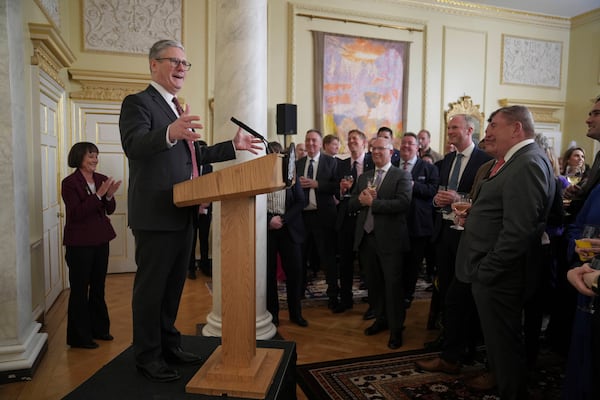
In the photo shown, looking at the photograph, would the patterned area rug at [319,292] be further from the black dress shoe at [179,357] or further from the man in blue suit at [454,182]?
the black dress shoe at [179,357]

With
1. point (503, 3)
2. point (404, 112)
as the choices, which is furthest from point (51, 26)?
point (503, 3)

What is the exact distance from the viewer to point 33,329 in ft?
10.8

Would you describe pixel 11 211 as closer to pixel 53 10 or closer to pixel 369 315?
pixel 369 315

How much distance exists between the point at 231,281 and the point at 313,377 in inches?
57.6

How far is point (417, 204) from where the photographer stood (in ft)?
14.6

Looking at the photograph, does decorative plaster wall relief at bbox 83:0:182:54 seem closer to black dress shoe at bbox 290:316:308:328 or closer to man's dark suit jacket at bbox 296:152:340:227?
man's dark suit jacket at bbox 296:152:340:227

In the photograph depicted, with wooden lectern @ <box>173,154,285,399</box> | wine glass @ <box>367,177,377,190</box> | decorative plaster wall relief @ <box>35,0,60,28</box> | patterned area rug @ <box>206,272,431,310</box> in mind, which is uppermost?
decorative plaster wall relief @ <box>35,0,60,28</box>

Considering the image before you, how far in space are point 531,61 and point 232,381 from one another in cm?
914

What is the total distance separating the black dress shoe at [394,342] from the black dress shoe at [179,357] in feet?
6.15

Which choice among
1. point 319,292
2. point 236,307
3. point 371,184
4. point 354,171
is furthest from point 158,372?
point 319,292

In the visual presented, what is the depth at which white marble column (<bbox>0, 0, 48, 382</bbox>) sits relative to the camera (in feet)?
9.69

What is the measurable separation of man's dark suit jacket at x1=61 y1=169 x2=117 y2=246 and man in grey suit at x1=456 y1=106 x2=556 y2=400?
2.74 metres

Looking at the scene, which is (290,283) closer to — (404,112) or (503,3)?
(404,112)

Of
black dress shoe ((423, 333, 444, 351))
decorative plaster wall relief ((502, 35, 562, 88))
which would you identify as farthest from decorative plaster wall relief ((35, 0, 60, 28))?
decorative plaster wall relief ((502, 35, 562, 88))
